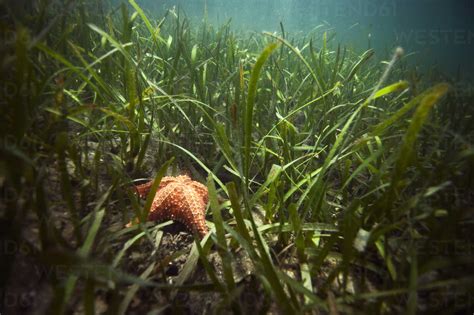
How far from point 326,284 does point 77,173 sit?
1729mm

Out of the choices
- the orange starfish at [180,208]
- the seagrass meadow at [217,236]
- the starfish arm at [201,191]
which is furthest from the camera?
the starfish arm at [201,191]

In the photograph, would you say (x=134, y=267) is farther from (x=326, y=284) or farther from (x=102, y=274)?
(x=326, y=284)

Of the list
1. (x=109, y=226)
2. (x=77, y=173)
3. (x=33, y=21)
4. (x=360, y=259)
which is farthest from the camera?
(x=33, y=21)

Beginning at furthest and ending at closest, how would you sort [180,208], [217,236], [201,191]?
1. [201,191]
2. [180,208]
3. [217,236]

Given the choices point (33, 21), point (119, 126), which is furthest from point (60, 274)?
point (33, 21)

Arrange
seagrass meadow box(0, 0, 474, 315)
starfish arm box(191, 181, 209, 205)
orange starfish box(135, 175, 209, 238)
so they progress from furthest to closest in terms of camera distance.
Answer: starfish arm box(191, 181, 209, 205) < orange starfish box(135, 175, 209, 238) < seagrass meadow box(0, 0, 474, 315)

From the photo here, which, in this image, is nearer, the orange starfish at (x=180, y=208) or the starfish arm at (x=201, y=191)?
the orange starfish at (x=180, y=208)

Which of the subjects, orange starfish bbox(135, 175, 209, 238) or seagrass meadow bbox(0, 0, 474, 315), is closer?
seagrass meadow bbox(0, 0, 474, 315)

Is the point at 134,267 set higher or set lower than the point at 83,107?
lower

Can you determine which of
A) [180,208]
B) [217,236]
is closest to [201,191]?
[180,208]

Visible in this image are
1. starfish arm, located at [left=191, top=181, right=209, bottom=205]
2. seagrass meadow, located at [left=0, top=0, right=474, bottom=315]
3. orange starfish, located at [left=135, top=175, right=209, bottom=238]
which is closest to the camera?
seagrass meadow, located at [left=0, top=0, right=474, bottom=315]

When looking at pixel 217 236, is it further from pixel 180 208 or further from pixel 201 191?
pixel 201 191

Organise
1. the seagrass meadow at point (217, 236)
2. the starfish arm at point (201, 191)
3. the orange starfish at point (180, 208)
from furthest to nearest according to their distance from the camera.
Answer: the starfish arm at point (201, 191) → the orange starfish at point (180, 208) → the seagrass meadow at point (217, 236)

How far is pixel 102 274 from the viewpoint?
106 centimetres
